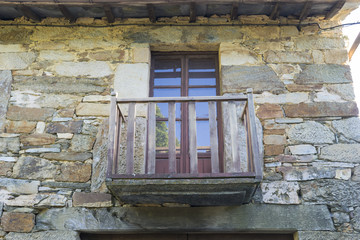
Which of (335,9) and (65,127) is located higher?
(335,9)

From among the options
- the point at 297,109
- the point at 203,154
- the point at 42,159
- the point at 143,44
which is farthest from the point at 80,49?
the point at 297,109

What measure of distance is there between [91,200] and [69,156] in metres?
0.50

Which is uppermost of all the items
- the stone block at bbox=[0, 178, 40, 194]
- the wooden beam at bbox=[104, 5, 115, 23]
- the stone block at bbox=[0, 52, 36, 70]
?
the wooden beam at bbox=[104, 5, 115, 23]

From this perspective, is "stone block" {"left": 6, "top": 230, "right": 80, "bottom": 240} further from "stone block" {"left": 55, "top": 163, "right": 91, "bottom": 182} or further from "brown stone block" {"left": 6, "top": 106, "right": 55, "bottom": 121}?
"brown stone block" {"left": 6, "top": 106, "right": 55, "bottom": 121}

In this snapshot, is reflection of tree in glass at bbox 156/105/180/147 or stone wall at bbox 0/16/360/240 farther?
reflection of tree in glass at bbox 156/105/180/147

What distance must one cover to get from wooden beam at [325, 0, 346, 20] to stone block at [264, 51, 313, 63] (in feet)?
1.70

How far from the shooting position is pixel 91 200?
353 cm

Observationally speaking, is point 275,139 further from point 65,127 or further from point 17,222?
point 17,222

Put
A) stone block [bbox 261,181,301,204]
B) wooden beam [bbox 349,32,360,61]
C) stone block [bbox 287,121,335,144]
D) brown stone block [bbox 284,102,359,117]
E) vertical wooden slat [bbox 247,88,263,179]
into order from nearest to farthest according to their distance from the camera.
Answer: vertical wooden slat [bbox 247,88,263,179]
stone block [bbox 261,181,301,204]
stone block [bbox 287,121,335,144]
brown stone block [bbox 284,102,359,117]
wooden beam [bbox 349,32,360,61]

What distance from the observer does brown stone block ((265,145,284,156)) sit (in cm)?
371

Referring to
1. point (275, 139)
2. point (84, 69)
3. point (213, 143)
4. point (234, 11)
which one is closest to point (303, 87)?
point (275, 139)

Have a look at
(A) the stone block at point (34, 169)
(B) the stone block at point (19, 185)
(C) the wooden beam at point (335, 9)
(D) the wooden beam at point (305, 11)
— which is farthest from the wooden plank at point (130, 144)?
(C) the wooden beam at point (335, 9)

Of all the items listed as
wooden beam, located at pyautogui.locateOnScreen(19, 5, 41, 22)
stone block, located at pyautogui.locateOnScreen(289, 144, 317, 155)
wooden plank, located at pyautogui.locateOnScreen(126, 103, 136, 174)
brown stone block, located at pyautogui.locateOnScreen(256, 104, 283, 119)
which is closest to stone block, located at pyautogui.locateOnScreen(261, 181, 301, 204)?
stone block, located at pyautogui.locateOnScreen(289, 144, 317, 155)

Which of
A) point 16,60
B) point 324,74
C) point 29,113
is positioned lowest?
point 29,113
